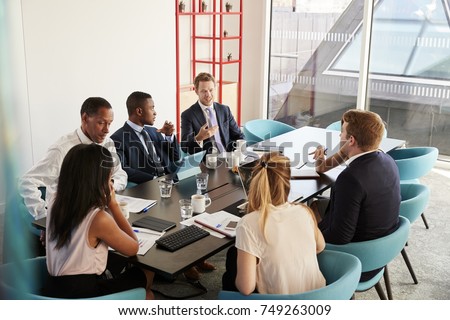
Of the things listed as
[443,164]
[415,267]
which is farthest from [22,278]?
[443,164]

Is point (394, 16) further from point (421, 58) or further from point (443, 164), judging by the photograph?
point (443, 164)

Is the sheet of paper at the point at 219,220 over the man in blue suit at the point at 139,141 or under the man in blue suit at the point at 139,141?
under

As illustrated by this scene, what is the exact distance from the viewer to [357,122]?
2.70 m

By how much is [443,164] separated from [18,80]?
634 centimetres

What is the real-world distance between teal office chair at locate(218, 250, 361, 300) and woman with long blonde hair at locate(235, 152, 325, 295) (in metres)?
0.08

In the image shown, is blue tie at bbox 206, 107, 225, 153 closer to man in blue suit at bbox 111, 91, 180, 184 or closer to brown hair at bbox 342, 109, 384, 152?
man in blue suit at bbox 111, 91, 180, 184

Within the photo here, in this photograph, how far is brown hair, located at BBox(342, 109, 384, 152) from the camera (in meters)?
2.64

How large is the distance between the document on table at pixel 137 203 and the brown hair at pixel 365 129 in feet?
3.91

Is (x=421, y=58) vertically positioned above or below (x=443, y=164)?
above

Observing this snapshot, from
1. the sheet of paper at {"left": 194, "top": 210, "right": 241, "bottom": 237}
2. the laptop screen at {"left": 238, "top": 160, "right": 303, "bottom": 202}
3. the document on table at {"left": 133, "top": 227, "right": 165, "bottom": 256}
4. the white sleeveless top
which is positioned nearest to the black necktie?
the laptop screen at {"left": 238, "top": 160, "right": 303, "bottom": 202}

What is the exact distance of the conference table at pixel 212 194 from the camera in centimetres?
218

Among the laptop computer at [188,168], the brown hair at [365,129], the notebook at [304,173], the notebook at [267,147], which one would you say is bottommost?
the notebook at [304,173]

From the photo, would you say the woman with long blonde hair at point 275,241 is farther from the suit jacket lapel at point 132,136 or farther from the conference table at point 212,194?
the suit jacket lapel at point 132,136

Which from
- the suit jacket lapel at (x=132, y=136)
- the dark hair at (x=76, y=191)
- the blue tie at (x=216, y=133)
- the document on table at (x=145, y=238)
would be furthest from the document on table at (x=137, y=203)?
the blue tie at (x=216, y=133)
